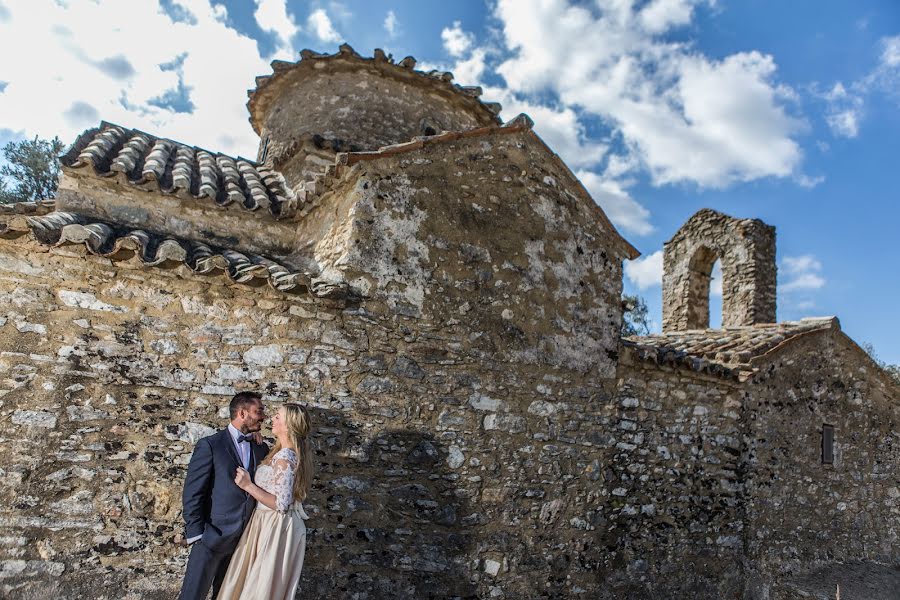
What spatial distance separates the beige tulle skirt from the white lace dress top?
2.4 inches

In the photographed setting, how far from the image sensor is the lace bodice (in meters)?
3.66

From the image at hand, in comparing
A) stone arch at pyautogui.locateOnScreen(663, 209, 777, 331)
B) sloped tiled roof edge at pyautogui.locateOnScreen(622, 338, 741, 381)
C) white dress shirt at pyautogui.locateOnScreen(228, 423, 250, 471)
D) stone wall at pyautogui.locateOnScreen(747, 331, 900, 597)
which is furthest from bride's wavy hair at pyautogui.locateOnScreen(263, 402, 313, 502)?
stone arch at pyautogui.locateOnScreen(663, 209, 777, 331)

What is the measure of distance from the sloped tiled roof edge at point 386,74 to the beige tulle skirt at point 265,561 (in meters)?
6.77

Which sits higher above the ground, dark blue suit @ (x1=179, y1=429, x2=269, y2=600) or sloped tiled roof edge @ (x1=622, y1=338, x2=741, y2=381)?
sloped tiled roof edge @ (x1=622, y1=338, x2=741, y2=381)

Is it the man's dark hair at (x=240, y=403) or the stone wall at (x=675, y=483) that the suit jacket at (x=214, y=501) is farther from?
the stone wall at (x=675, y=483)

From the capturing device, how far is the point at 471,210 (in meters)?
5.87

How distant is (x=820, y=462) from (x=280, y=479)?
24.0 ft

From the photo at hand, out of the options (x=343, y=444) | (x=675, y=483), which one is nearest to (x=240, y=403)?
(x=343, y=444)

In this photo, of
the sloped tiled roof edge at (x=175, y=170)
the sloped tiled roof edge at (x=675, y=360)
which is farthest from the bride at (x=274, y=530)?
the sloped tiled roof edge at (x=675, y=360)

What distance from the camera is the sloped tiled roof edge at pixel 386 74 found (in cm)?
859

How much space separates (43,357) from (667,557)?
607cm

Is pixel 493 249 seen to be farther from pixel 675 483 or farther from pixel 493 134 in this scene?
pixel 675 483

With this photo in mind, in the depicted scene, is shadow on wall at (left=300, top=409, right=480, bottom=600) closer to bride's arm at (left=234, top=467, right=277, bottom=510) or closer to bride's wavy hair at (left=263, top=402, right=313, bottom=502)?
bride's wavy hair at (left=263, top=402, right=313, bottom=502)

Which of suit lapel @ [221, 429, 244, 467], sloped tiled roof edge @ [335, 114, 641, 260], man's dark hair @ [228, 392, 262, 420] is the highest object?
sloped tiled roof edge @ [335, 114, 641, 260]
